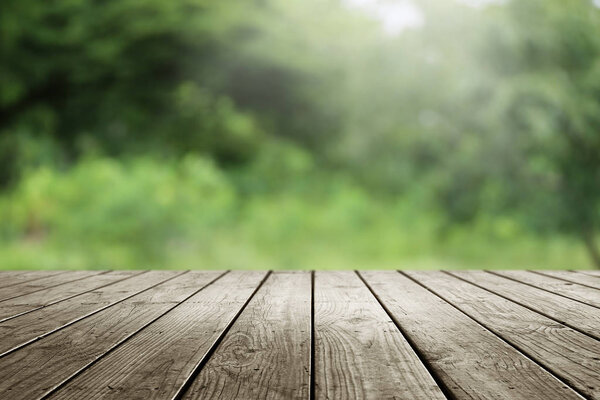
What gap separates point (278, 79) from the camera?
615cm

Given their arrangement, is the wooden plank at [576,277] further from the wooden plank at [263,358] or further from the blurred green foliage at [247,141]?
the blurred green foliage at [247,141]

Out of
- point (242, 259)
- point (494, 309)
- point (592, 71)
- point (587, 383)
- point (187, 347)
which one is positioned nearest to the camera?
point (587, 383)

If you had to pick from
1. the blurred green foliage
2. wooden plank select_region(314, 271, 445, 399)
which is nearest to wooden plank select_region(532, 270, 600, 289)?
wooden plank select_region(314, 271, 445, 399)

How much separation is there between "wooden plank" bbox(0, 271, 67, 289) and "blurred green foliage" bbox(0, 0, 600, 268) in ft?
11.3

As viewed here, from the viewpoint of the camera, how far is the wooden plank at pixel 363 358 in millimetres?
825

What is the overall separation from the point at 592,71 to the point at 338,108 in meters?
2.43

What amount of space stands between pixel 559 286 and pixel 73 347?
1.55m

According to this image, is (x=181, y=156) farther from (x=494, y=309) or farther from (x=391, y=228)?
(x=494, y=309)

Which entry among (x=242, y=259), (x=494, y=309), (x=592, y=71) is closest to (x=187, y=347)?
(x=494, y=309)

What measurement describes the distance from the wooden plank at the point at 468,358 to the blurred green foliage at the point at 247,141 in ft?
14.3

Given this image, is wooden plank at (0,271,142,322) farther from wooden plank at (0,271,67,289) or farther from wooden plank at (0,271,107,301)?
wooden plank at (0,271,67,289)

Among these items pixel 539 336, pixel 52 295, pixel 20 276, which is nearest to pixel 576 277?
pixel 539 336

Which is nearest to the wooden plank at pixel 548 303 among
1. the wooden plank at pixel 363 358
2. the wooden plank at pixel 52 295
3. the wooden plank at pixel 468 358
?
the wooden plank at pixel 468 358

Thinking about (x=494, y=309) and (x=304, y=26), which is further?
(x=304, y=26)
